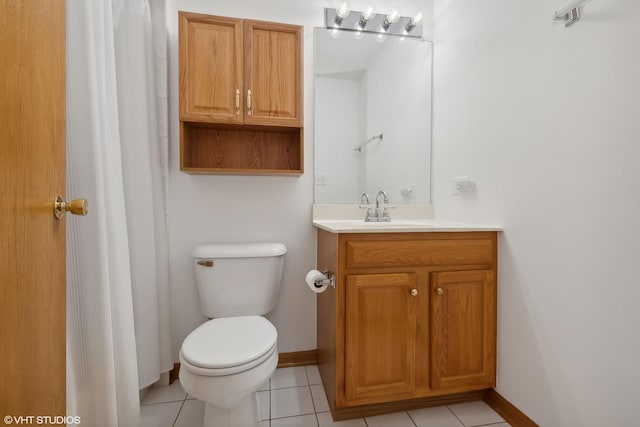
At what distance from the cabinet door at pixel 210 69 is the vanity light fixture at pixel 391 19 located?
91cm

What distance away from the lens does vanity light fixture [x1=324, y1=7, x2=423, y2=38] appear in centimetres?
175

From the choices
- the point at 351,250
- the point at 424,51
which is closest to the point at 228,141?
the point at 351,250

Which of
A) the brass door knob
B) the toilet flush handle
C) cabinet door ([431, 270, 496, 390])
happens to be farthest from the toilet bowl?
cabinet door ([431, 270, 496, 390])

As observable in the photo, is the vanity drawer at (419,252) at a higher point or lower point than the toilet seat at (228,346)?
higher

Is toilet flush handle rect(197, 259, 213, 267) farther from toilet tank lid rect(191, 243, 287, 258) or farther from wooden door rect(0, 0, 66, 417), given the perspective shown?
wooden door rect(0, 0, 66, 417)

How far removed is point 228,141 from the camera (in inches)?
66.0

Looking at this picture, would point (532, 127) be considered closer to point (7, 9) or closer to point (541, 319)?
point (541, 319)

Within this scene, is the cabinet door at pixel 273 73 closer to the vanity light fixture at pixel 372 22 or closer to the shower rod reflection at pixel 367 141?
the vanity light fixture at pixel 372 22

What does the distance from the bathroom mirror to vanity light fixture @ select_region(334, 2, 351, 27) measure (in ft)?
0.21

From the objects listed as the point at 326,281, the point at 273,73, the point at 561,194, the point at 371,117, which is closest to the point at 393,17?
the point at 371,117

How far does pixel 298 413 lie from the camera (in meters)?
1.35

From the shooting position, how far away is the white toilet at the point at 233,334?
40.1 inches

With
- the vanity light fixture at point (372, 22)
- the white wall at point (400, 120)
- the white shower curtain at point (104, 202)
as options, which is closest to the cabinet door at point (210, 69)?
the white shower curtain at point (104, 202)

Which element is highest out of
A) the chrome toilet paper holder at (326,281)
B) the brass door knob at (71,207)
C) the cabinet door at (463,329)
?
the brass door knob at (71,207)
